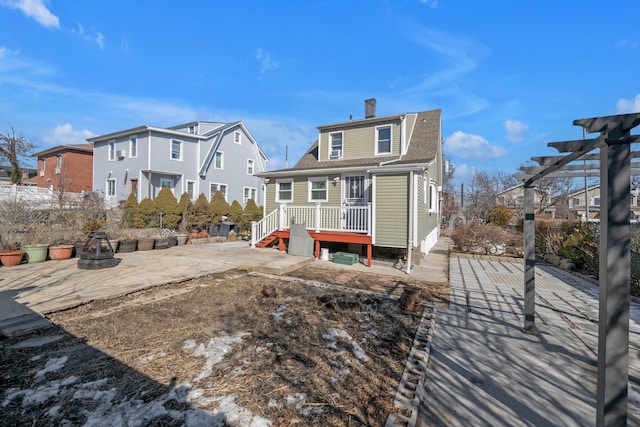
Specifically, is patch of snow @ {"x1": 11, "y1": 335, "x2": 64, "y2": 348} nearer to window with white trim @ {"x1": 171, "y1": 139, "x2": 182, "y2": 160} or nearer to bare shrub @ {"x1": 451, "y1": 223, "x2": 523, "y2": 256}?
bare shrub @ {"x1": 451, "y1": 223, "x2": 523, "y2": 256}

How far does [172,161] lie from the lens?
21.4 m

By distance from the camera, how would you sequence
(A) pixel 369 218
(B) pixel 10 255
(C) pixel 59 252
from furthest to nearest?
(A) pixel 369 218
(C) pixel 59 252
(B) pixel 10 255

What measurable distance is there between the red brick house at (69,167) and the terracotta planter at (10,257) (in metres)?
20.7

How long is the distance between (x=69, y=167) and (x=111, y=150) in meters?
6.82

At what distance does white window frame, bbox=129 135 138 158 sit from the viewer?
20.9 metres

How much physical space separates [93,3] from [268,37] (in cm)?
690

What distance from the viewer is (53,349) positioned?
3.56 meters

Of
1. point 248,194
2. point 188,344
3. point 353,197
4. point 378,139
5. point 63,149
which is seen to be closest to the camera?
point 188,344

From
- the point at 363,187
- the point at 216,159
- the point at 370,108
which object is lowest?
the point at 363,187

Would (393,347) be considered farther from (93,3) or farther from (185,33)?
(185,33)

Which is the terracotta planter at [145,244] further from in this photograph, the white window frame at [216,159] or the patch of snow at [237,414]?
the white window frame at [216,159]

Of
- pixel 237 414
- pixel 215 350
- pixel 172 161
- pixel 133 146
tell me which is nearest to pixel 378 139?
pixel 215 350

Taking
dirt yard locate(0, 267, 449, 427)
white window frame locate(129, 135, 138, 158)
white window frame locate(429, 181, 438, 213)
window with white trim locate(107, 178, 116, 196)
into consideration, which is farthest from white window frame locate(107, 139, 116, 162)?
white window frame locate(429, 181, 438, 213)

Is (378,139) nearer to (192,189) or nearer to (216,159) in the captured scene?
(216,159)
